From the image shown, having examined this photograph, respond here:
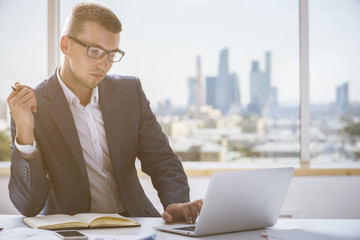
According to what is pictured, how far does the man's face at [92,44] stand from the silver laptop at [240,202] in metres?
0.78

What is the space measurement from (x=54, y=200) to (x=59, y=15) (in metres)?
1.94

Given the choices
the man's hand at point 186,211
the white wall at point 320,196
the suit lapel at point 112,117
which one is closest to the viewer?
the man's hand at point 186,211

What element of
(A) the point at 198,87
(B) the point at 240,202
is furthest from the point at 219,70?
(B) the point at 240,202

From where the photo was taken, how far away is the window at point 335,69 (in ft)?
11.5

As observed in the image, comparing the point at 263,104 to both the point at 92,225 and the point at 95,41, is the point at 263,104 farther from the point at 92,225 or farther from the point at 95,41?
the point at 92,225

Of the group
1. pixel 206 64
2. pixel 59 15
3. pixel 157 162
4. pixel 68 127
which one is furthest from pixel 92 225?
pixel 59 15

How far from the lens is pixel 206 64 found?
3537 millimetres

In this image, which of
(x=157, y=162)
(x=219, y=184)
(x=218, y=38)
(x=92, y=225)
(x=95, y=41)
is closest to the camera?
(x=219, y=184)

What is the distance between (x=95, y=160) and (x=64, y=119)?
0.77 ft

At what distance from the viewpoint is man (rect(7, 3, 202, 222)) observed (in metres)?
1.87

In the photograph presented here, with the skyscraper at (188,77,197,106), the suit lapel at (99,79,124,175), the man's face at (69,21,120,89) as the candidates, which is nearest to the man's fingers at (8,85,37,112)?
the man's face at (69,21,120,89)

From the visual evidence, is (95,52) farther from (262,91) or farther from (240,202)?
(262,91)

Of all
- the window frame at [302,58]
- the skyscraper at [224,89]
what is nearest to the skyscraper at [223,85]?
the skyscraper at [224,89]

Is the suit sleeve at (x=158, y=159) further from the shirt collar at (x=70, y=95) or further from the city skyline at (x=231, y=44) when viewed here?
the city skyline at (x=231, y=44)
